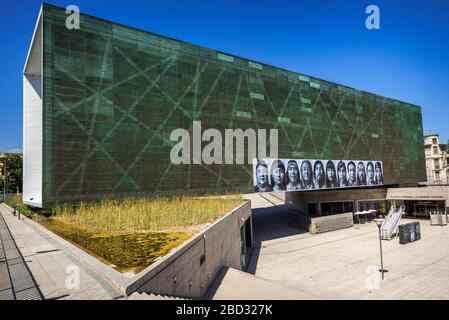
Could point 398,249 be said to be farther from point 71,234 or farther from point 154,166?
point 71,234

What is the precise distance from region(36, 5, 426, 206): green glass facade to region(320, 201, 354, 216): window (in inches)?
480

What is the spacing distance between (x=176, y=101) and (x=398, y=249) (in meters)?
25.5

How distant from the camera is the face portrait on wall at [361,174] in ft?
163

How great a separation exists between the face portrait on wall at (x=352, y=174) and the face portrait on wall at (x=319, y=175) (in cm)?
681

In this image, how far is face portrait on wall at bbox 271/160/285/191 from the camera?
37.8 metres

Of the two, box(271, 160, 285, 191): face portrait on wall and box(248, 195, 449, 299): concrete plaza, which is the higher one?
box(271, 160, 285, 191): face portrait on wall

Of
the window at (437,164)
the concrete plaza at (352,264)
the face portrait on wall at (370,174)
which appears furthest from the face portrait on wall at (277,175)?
the window at (437,164)

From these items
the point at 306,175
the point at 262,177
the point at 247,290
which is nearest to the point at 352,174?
the point at 306,175

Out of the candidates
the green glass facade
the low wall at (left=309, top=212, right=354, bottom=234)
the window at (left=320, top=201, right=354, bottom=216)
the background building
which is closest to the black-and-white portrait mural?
the green glass facade

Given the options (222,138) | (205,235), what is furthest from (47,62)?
(205,235)

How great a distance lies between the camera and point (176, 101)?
29.9 metres

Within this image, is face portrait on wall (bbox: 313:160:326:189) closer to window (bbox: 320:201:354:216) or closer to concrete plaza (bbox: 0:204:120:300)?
window (bbox: 320:201:354:216)

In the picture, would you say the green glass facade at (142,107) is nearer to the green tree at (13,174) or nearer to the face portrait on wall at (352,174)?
the face portrait on wall at (352,174)
